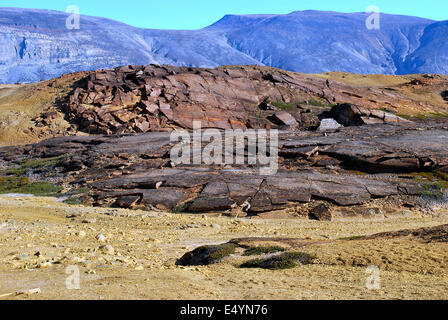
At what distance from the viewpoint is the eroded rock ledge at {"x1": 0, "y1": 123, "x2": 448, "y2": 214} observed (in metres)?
19.5

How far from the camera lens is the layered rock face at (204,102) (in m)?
40.7

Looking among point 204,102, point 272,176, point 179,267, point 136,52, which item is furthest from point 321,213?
point 136,52

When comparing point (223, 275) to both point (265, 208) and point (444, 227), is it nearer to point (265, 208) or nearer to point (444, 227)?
point (444, 227)

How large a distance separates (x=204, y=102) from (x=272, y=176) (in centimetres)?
2302

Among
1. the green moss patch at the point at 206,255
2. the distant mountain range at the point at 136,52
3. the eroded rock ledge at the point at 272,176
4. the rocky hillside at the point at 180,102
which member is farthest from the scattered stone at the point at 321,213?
the distant mountain range at the point at 136,52

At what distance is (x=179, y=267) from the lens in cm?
961

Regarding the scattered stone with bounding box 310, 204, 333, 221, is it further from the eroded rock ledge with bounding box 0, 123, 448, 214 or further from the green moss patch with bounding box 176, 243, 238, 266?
the green moss patch with bounding box 176, 243, 238, 266

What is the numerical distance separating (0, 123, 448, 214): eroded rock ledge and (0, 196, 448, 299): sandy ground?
11.0 feet

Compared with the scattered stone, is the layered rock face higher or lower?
higher

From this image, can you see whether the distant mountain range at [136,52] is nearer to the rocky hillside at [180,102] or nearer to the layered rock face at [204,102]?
the rocky hillside at [180,102]

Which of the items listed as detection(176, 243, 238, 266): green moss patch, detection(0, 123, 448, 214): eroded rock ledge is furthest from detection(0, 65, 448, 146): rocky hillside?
detection(176, 243, 238, 266): green moss patch

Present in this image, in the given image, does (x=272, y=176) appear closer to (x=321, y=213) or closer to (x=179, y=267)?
(x=321, y=213)

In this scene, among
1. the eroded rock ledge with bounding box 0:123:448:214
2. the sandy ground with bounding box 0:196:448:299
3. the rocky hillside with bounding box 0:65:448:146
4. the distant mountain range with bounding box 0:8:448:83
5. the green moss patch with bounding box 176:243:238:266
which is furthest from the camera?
→ the distant mountain range with bounding box 0:8:448:83

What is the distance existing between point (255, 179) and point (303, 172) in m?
2.99
